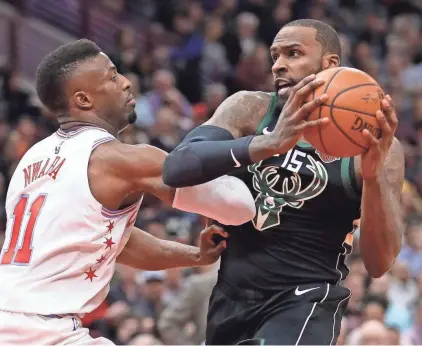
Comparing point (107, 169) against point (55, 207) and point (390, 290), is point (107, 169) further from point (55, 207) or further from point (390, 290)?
point (390, 290)

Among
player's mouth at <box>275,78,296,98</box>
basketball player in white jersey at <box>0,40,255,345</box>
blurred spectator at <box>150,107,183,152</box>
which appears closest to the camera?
basketball player in white jersey at <box>0,40,255,345</box>

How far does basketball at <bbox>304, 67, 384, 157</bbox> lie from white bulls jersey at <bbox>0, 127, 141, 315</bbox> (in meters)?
1.16

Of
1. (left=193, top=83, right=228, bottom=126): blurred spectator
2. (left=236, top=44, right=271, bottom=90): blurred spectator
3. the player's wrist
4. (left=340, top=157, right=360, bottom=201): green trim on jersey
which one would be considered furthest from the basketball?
(left=236, top=44, right=271, bottom=90): blurred spectator

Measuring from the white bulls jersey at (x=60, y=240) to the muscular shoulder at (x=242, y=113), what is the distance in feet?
1.97

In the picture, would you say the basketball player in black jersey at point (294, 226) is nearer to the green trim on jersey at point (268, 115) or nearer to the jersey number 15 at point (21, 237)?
the green trim on jersey at point (268, 115)

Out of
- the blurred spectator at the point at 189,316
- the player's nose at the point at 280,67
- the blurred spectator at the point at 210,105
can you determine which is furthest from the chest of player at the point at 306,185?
the blurred spectator at the point at 210,105

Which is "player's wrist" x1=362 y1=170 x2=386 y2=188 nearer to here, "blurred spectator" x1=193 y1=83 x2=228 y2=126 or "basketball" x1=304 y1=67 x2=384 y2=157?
"basketball" x1=304 y1=67 x2=384 y2=157

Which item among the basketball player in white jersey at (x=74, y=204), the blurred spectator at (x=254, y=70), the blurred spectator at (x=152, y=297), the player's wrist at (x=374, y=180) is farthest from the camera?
the blurred spectator at (x=254, y=70)

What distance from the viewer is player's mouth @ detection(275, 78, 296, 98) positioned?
4996 mm

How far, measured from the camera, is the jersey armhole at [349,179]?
16.2 feet

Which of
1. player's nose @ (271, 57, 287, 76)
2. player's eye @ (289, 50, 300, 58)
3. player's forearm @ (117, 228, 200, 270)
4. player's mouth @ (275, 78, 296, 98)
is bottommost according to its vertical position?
player's forearm @ (117, 228, 200, 270)

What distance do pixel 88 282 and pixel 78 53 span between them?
124 centimetres

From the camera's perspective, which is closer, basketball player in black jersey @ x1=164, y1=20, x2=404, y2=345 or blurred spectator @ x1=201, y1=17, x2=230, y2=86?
basketball player in black jersey @ x1=164, y1=20, x2=404, y2=345

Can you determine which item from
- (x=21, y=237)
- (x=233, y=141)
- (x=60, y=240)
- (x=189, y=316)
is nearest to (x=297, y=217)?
(x=233, y=141)
